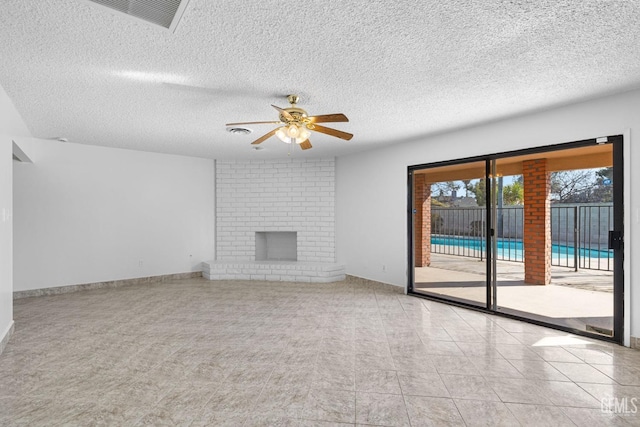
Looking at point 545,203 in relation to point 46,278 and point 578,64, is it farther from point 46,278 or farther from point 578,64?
point 46,278

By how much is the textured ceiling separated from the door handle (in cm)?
135

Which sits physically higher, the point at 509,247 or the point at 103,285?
the point at 509,247

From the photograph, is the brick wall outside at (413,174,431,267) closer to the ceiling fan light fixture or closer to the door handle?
the door handle

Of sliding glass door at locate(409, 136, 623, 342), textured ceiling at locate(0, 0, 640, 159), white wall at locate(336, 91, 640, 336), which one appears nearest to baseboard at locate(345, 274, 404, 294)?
white wall at locate(336, 91, 640, 336)

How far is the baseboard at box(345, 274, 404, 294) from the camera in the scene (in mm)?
5399

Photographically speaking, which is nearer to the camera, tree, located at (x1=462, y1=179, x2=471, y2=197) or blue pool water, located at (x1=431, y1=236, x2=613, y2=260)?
tree, located at (x1=462, y1=179, x2=471, y2=197)

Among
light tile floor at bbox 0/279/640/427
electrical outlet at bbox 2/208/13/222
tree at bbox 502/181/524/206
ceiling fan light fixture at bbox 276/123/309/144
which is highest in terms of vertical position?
ceiling fan light fixture at bbox 276/123/309/144

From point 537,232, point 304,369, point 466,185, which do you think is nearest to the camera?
point 304,369

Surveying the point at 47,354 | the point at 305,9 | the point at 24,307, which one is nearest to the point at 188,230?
the point at 24,307

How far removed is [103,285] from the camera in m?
A: 5.61

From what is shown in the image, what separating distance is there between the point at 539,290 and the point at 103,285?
713cm

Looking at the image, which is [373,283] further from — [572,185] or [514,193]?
[572,185]

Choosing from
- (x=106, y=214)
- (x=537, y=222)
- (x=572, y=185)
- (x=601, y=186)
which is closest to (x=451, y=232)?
(x=537, y=222)

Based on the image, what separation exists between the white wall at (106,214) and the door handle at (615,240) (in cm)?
635
